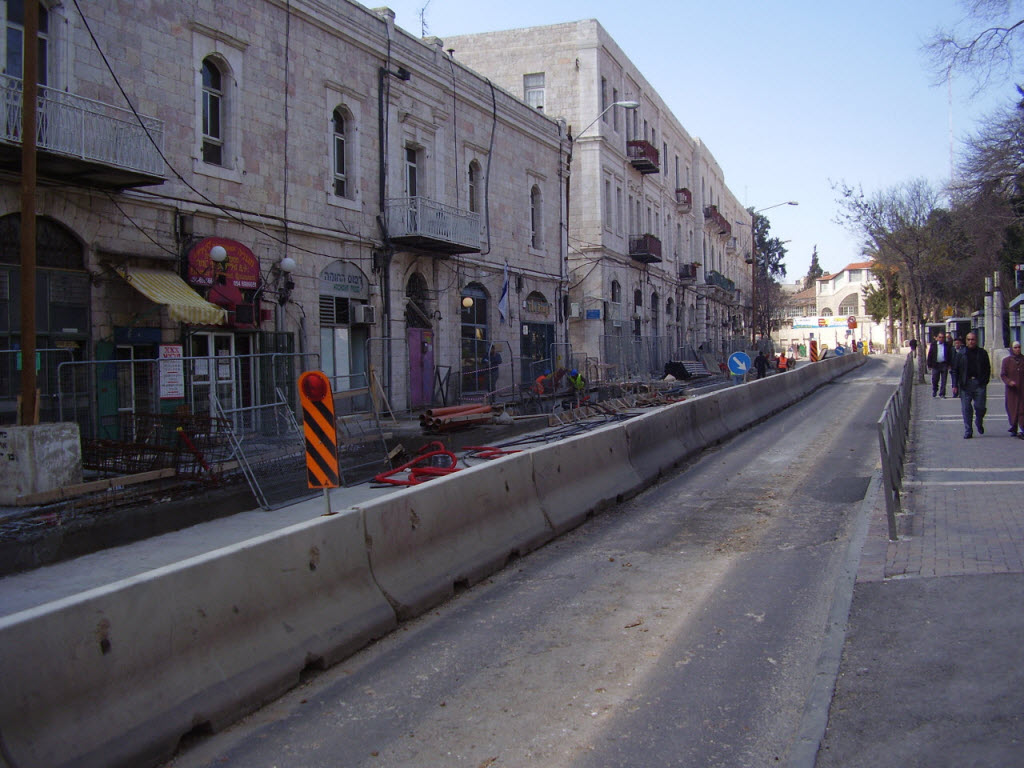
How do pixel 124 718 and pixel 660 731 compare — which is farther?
pixel 660 731

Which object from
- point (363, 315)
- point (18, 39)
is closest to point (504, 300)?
point (363, 315)

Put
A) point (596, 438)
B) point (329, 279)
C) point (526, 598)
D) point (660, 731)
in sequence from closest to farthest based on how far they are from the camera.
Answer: point (660, 731) < point (526, 598) < point (596, 438) < point (329, 279)

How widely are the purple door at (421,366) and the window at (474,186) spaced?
16.8ft

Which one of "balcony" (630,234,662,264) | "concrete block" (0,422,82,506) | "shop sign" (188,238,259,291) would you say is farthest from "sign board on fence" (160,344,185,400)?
"balcony" (630,234,662,264)

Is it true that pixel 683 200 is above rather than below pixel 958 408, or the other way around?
above

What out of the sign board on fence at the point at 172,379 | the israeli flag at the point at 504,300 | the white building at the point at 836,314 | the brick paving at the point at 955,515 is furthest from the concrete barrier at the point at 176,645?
the white building at the point at 836,314

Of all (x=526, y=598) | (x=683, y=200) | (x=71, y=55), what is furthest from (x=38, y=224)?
(x=683, y=200)

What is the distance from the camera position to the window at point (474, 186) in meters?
27.5

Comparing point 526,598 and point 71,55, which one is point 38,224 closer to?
point 71,55

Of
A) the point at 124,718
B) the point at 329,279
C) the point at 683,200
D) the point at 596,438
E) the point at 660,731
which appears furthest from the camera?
the point at 683,200

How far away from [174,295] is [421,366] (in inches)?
384

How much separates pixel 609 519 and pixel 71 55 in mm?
11893

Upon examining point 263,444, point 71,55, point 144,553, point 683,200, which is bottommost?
point 144,553

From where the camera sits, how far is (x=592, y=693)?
479 cm
